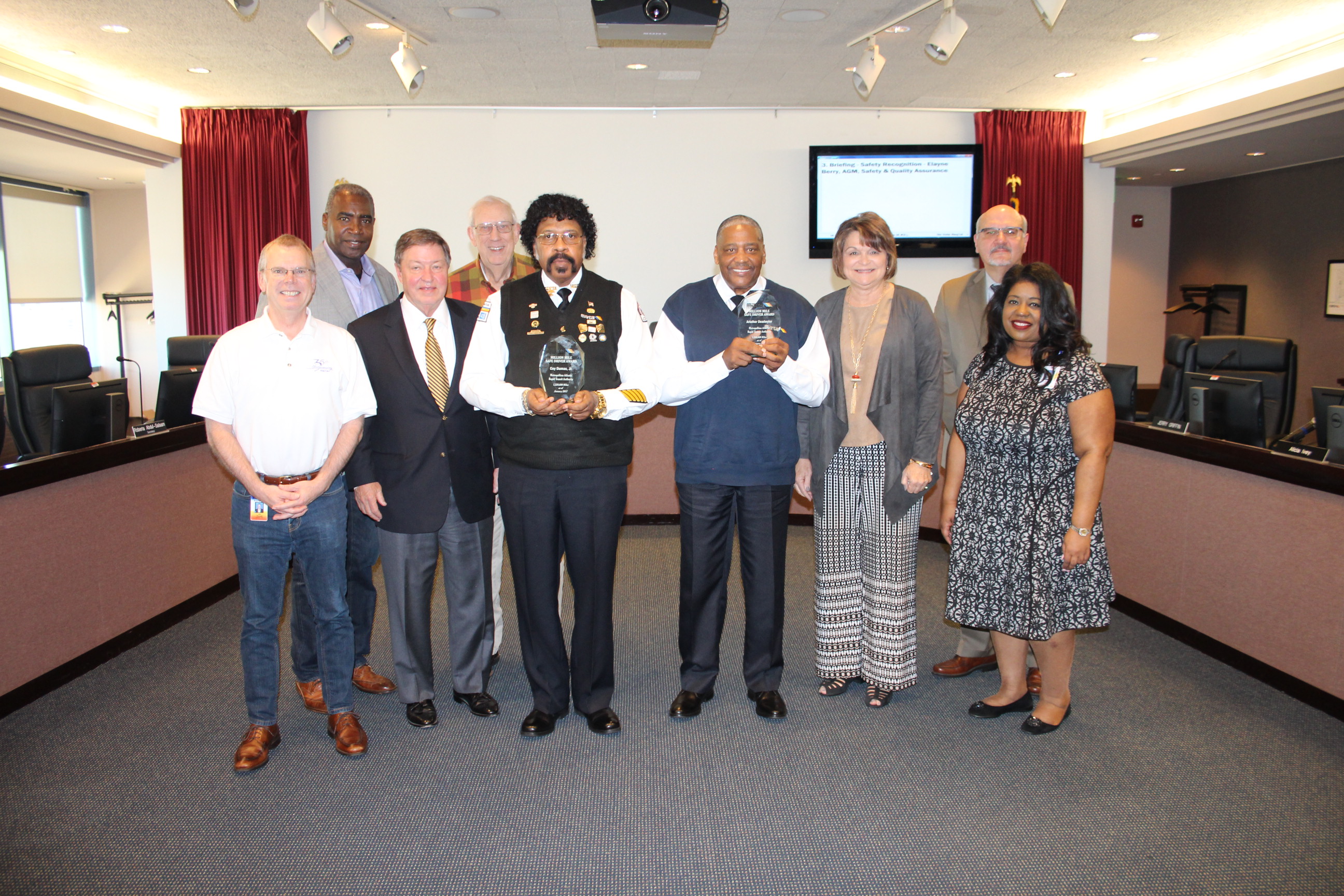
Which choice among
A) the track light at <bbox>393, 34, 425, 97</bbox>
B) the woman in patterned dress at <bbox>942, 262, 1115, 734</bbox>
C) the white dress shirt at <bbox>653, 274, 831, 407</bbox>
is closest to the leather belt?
the white dress shirt at <bbox>653, 274, 831, 407</bbox>

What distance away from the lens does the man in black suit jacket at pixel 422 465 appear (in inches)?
112

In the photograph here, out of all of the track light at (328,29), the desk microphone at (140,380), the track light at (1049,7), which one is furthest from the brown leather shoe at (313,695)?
the desk microphone at (140,380)

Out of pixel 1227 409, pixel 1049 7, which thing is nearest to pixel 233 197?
pixel 1049 7

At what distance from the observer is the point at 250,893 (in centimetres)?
216

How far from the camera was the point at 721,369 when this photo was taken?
→ 2752 mm

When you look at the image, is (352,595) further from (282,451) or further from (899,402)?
(899,402)

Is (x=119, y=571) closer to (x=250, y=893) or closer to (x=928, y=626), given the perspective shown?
(x=250, y=893)

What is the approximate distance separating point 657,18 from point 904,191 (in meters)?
3.62

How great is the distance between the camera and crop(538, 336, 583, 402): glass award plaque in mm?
2609

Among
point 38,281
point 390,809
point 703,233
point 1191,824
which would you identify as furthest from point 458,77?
point 38,281

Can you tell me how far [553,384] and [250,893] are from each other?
5.26 ft

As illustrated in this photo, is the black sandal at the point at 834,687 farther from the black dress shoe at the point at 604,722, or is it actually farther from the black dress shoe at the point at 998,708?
the black dress shoe at the point at 604,722

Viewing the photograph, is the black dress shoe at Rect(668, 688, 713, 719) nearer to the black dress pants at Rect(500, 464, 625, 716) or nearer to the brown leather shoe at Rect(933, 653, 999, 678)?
the black dress pants at Rect(500, 464, 625, 716)

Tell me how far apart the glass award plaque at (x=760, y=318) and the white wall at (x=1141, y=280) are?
29.3 feet
